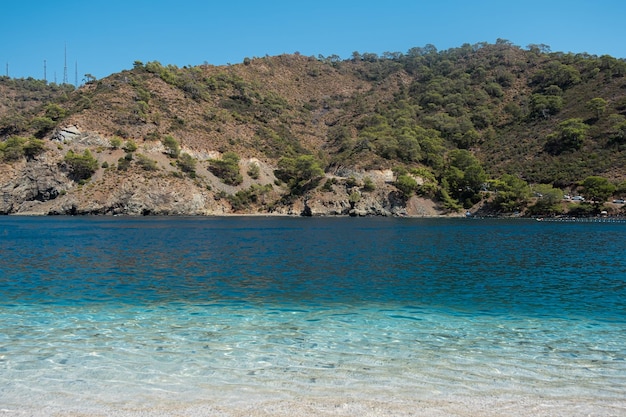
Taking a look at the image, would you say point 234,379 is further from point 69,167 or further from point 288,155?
point 288,155

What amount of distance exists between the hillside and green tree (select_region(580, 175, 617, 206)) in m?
0.29

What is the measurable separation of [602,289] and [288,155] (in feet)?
404

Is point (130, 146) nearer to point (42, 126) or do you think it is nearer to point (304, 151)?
point (42, 126)

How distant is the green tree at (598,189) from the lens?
98.0 m

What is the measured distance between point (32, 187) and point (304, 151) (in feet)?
247

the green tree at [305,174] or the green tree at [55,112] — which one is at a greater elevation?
the green tree at [55,112]

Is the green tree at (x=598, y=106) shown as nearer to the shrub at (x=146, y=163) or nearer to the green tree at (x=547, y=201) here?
the green tree at (x=547, y=201)

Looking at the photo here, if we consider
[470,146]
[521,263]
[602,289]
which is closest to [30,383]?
[602,289]

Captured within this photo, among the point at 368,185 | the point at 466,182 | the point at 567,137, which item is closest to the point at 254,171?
the point at 368,185

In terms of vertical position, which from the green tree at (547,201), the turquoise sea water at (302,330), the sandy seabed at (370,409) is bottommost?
the turquoise sea water at (302,330)

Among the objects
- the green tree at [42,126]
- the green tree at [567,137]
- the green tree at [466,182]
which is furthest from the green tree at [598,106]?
the green tree at [42,126]

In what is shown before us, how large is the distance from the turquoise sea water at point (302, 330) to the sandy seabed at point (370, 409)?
1.04 ft

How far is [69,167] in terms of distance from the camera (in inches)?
4316

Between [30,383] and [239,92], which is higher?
[239,92]
